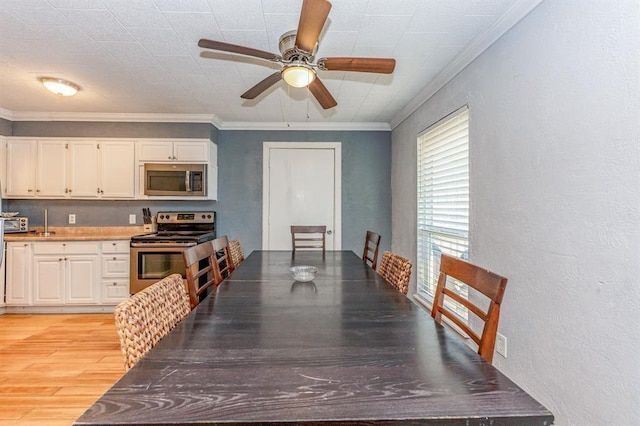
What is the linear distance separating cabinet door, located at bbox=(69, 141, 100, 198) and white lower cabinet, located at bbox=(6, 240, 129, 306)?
2.24 ft

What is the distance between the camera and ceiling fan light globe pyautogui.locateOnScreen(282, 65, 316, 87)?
6.03 ft

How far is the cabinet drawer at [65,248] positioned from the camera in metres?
3.56

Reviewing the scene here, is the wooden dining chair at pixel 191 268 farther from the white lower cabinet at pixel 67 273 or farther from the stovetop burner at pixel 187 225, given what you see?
the white lower cabinet at pixel 67 273

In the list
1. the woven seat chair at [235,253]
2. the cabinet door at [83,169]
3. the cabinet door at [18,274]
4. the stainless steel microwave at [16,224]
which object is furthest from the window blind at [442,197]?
the stainless steel microwave at [16,224]

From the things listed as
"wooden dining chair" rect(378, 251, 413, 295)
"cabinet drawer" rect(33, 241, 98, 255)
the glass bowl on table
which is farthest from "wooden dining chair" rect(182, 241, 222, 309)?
"cabinet drawer" rect(33, 241, 98, 255)

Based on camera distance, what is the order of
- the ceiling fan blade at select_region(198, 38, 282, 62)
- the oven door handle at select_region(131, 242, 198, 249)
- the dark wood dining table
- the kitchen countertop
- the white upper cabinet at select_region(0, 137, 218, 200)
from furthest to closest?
1. the kitchen countertop
2. the white upper cabinet at select_region(0, 137, 218, 200)
3. the oven door handle at select_region(131, 242, 198, 249)
4. the ceiling fan blade at select_region(198, 38, 282, 62)
5. the dark wood dining table

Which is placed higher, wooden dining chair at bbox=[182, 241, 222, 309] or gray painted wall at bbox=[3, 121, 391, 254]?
gray painted wall at bbox=[3, 121, 391, 254]

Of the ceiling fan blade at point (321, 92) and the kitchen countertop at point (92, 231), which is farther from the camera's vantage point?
the kitchen countertop at point (92, 231)

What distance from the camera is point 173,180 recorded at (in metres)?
3.87

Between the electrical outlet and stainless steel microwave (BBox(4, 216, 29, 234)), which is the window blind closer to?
the electrical outlet

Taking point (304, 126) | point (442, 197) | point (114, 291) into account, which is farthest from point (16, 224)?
point (442, 197)

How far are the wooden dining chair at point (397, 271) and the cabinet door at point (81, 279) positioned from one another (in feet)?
10.9

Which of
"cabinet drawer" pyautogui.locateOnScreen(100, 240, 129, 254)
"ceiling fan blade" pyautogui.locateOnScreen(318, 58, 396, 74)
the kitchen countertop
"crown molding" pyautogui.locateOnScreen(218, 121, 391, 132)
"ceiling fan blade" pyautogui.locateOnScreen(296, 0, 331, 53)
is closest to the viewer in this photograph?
"ceiling fan blade" pyautogui.locateOnScreen(296, 0, 331, 53)

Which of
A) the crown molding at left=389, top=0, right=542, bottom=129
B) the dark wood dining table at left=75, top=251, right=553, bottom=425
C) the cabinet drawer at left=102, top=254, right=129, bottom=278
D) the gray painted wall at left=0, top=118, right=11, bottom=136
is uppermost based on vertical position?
the crown molding at left=389, top=0, right=542, bottom=129
